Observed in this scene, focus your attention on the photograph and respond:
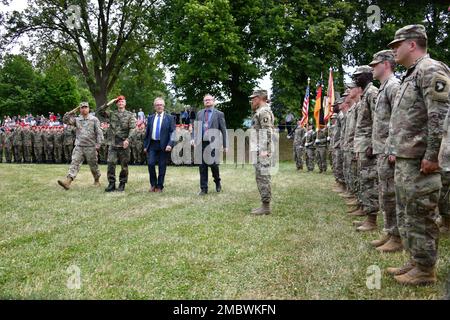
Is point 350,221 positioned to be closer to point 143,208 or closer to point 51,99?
point 143,208

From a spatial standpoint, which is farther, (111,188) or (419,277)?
(111,188)

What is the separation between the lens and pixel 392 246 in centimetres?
486

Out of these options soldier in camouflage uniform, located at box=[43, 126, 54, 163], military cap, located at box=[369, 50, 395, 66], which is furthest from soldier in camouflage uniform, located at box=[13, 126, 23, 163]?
military cap, located at box=[369, 50, 395, 66]

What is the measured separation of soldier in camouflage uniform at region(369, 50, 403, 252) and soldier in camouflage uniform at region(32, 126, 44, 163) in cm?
1896

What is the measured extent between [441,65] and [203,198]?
19.6ft

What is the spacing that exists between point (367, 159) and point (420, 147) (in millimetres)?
2150

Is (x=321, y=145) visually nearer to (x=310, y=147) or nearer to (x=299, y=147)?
(x=310, y=147)

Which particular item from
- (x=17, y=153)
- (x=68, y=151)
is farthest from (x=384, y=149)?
(x=17, y=153)

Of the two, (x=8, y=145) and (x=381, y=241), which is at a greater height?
(x=8, y=145)

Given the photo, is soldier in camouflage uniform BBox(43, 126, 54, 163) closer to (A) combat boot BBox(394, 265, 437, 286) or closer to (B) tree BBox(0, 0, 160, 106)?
(B) tree BBox(0, 0, 160, 106)

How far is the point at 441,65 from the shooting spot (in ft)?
12.2
